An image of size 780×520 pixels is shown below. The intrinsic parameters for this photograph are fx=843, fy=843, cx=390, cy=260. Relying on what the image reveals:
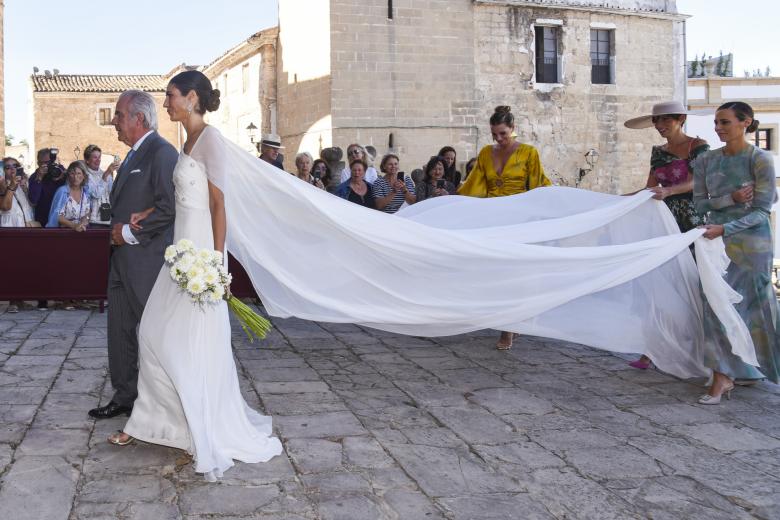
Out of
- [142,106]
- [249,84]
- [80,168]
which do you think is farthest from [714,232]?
[249,84]

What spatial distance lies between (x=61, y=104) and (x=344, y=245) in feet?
127

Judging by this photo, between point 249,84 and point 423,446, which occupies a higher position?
point 249,84

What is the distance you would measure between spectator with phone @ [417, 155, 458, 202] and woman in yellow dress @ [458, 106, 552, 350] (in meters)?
2.52

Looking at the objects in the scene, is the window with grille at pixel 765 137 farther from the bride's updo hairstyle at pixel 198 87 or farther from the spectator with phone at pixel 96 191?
the bride's updo hairstyle at pixel 198 87

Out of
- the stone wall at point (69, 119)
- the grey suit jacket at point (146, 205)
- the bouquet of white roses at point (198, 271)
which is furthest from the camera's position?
the stone wall at point (69, 119)

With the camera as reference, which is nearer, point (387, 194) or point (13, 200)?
point (387, 194)

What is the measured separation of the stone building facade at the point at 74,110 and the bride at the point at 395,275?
35.6m

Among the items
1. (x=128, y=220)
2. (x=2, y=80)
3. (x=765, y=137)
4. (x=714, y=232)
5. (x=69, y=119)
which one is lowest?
(x=714, y=232)

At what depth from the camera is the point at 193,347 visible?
12.9ft

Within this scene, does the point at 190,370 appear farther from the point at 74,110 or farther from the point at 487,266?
the point at 74,110

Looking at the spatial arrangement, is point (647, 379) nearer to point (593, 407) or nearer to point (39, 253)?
point (593, 407)

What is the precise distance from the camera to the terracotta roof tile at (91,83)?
39938 millimetres

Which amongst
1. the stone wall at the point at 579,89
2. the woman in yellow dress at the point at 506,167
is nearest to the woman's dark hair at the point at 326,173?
the woman in yellow dress at the point at 506,167

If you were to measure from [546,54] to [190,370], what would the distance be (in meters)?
22.6
